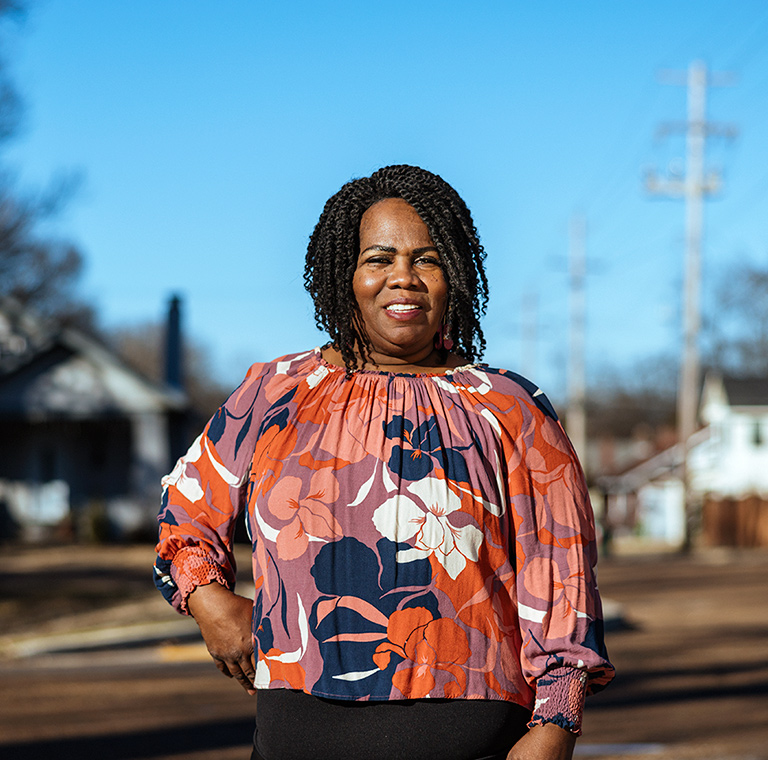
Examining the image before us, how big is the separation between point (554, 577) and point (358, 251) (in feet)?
2.68

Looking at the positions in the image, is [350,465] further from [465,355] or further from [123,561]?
[123,561]

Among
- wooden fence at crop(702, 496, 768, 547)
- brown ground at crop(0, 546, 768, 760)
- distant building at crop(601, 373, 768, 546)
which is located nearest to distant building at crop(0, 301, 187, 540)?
brown ground at crop(0, 546, 768, 760)

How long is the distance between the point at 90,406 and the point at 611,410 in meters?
67.6

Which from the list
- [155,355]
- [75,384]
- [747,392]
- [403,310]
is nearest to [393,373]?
[403,310]

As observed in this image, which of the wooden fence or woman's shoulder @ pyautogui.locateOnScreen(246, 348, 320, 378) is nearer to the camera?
woman's shoulder @ pyautogui.locateOnScreen(246, 348, 320, 378)

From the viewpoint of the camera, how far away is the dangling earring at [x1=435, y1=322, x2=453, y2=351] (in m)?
2.44

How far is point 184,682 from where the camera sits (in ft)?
30.0

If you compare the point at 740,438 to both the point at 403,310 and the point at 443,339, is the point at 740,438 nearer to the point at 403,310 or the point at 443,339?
the point at 443,339

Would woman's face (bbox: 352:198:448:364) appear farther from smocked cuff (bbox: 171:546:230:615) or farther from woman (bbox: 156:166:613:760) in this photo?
smocked cuff (bbox: 171:546:230:615)

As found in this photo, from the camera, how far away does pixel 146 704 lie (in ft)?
26.7

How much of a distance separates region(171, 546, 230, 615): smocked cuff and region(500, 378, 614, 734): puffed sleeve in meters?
0.60

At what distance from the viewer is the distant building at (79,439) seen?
25922 mm

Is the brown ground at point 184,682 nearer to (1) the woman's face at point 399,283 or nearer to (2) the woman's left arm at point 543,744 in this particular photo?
(2) the woman's left arm at point 543,744

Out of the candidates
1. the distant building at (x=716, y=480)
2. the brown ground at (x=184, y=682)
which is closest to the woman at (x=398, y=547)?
the brown ground at (x=184, y=682)
